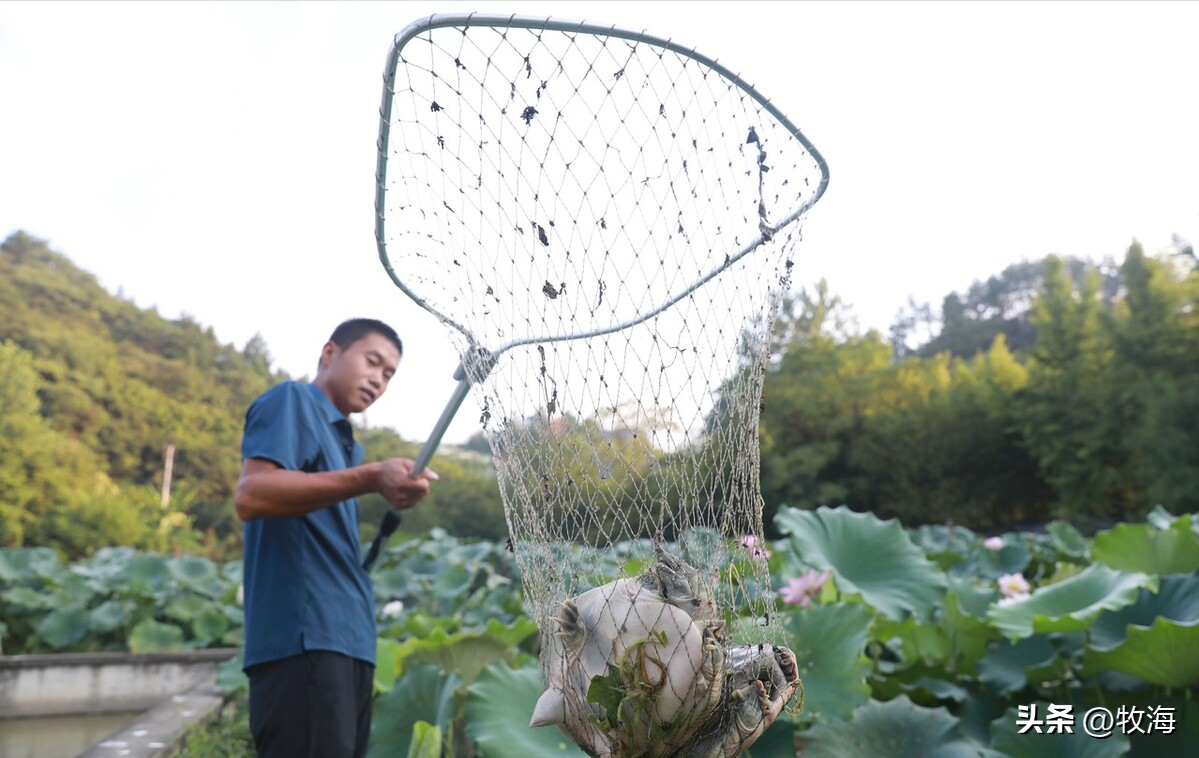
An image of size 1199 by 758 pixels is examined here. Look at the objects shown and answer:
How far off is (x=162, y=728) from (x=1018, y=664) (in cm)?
313

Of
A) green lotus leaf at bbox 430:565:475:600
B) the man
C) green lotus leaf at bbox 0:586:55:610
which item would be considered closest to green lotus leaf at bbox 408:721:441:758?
the man

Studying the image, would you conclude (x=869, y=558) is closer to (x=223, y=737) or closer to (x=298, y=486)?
(x=298, y=486)

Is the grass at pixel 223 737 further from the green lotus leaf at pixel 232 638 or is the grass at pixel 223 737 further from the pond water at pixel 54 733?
the green lotus leaf at pixel 232 638

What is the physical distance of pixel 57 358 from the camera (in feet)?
77.5

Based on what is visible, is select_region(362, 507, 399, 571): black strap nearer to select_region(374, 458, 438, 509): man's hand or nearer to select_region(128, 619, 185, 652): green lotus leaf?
select_region(374, 458, 438, 509): man's hand

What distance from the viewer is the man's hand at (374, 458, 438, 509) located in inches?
63.0

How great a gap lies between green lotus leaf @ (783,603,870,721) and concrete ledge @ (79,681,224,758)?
220cm

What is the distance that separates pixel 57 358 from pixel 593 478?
89.1ft

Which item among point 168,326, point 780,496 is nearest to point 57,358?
point 168,326

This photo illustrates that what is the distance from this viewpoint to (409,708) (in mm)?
2486

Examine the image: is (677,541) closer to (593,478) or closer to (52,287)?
(593,478)

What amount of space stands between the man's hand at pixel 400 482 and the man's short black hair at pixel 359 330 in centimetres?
37

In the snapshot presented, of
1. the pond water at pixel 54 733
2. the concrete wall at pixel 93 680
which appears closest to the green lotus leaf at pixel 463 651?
the pond water at pixel 54 733

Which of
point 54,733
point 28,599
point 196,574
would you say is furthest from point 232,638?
point 28,599
